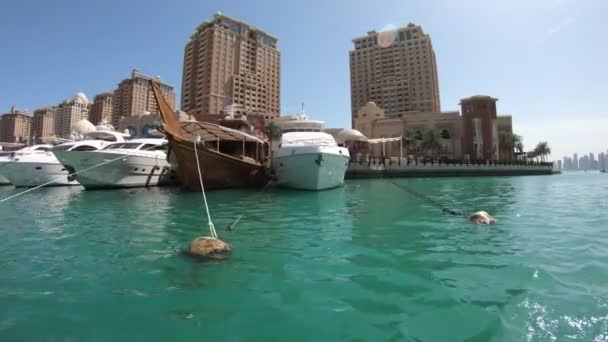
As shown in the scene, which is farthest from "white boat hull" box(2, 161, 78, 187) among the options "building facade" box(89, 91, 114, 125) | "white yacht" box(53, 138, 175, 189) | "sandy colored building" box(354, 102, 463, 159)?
"building facade" box(89, 91, 114, 125)

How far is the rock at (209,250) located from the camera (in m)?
5.22

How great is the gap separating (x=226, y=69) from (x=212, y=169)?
323ft

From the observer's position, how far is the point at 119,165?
70.8ft

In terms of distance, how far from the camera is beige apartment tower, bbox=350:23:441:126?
119 m

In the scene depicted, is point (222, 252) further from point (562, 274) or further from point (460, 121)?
point (460, 121)

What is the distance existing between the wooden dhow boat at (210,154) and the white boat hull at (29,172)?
1389 centimetres

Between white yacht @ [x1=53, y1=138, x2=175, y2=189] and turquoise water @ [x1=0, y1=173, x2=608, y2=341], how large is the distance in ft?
48.7

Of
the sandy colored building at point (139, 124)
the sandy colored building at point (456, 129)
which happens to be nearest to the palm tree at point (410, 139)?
the sandy colored building at point (456, 129)

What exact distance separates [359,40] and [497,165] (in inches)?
3690

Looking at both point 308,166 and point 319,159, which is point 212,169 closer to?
point 308,166

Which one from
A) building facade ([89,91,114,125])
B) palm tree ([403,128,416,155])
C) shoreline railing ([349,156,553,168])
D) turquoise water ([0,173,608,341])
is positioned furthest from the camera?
building facade ([89,91,114,125])

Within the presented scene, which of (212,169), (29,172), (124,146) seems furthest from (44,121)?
(212,169)

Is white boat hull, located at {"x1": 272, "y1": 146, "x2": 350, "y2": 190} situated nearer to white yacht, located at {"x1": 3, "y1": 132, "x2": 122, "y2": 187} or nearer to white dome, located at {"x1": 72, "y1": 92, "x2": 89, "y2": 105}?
white yacht, located at {"x1": 3, "y1": 132, "x2": 122, "y2": 187}

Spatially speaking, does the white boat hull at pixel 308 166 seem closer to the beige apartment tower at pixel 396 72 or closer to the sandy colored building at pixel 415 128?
the sandy colored building at pixel 415 128
